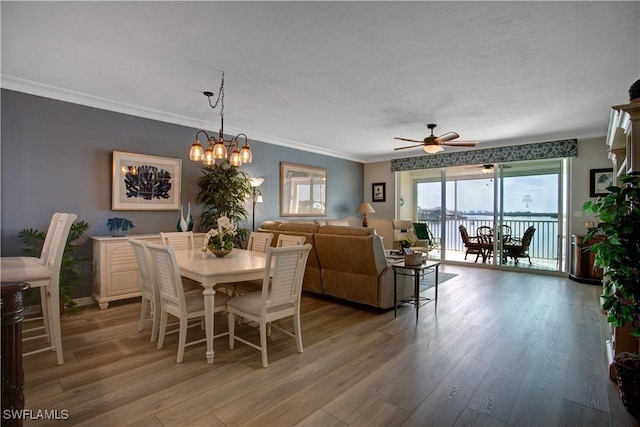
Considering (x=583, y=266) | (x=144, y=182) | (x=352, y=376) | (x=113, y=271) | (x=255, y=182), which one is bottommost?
(x=352, y=376)

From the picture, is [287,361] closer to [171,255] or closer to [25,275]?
[171,255]

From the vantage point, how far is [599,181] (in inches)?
211

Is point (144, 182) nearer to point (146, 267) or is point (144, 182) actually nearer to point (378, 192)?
point (146, 267)

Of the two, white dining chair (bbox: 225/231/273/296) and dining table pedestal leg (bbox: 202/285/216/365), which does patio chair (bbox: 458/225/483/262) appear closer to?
white dining chair (bbox: 225/231/273/296)

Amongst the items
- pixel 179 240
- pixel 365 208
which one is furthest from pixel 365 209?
pixel 179 240

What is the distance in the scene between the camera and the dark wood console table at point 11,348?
3.83 ft

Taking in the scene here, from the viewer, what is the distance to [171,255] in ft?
7.89

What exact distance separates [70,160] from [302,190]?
3.89 m

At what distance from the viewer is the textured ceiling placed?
2201 millimetres

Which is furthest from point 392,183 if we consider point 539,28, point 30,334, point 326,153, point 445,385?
point 30,334

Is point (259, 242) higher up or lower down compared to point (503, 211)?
lower down

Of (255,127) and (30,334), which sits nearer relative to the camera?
(30,334)

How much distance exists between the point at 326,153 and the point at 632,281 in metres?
5.92

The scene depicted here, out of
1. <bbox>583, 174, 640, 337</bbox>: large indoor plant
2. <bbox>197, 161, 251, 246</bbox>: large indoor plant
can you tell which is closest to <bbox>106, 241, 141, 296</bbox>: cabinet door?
<bbox>197, 161, 251, 246</bbox>: large indoor plant
